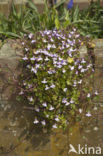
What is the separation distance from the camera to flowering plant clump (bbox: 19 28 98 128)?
2.52 m

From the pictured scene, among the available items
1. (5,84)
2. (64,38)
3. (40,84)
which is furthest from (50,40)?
(5,84)

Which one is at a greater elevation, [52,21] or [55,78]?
[52,21]

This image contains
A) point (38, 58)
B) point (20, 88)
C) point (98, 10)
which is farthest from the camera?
point (98, 10)

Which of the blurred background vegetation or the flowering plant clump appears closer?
the flowering plant clump

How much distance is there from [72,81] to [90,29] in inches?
40.8

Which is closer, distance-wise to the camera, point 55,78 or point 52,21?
point 55,78

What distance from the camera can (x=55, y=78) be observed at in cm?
252

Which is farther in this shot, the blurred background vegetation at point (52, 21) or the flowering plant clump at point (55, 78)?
the blurred background vegetation at point (52, 21)

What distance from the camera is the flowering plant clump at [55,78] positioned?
8.27 ft

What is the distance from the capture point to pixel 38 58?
8.23 feet

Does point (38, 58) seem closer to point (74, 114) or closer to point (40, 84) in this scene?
point (40, 84)

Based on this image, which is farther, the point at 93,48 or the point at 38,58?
the point at 93,48

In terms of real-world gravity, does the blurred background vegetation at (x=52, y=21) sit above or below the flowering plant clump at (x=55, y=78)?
above

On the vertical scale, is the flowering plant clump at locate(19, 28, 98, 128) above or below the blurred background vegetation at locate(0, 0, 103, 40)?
below
